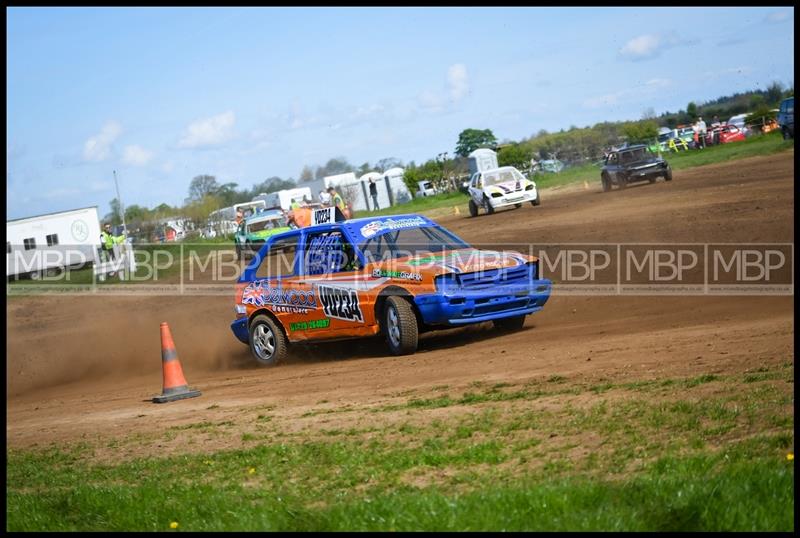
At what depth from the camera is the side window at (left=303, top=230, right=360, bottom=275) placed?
1263 cm

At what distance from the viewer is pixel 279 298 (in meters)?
13.3

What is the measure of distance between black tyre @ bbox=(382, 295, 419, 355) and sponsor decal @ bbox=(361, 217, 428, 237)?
1.15 metres

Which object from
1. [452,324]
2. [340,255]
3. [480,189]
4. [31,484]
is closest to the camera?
[31,484]

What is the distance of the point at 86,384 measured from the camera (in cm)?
1481

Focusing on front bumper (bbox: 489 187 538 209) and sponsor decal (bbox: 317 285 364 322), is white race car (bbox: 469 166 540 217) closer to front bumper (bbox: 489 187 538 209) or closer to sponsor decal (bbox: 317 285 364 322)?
front bumper (bbox: 489 187 538 209)

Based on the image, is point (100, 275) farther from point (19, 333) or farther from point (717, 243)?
point (717, 243)

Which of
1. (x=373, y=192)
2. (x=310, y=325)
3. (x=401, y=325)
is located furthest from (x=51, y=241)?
(x=401, y=325)

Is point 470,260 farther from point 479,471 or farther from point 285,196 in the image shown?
point 285,196

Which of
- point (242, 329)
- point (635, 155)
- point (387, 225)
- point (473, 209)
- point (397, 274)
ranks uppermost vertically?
point (635, 155)

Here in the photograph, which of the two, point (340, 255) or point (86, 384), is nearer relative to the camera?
point (340, 255)

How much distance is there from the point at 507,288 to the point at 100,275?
22.1 metres

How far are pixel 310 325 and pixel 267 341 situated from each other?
33.6 inches

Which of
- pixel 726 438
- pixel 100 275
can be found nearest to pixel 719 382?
pixel 726 438

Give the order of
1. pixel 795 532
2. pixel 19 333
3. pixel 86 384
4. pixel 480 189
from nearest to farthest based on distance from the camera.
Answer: pixel 795 532
pixel 86 384
pixel 19 333
pixel 480 189
